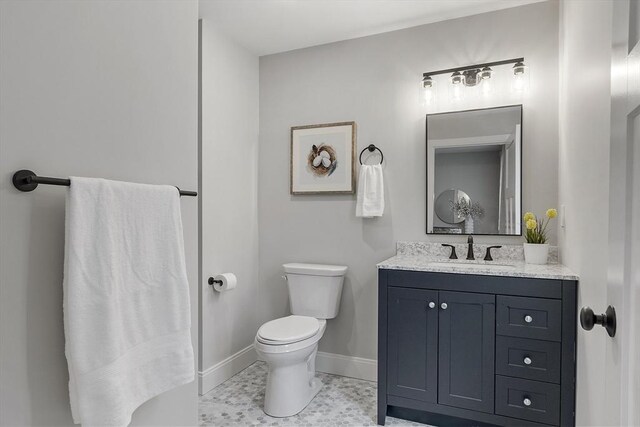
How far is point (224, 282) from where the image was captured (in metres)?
2.54

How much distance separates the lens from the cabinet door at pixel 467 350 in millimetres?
1930

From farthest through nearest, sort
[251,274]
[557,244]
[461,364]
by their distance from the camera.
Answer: [251,274]
[557,244]
[461,364]

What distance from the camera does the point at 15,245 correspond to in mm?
776

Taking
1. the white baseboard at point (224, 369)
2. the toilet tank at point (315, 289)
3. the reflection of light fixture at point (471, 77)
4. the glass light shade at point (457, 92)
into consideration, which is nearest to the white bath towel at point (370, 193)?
the toilet tank at point (315, 289)

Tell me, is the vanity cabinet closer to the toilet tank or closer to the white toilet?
the white toilet

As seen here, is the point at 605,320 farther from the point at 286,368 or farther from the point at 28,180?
the point at 286,368

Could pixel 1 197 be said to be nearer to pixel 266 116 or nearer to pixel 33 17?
pixel 33 17

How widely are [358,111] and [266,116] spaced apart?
0.79 metres

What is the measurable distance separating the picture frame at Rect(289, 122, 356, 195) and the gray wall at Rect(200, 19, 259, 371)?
376mm

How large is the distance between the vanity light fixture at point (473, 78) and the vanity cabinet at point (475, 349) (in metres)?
1.25

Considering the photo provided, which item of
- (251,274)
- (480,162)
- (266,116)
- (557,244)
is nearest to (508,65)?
(480,162)

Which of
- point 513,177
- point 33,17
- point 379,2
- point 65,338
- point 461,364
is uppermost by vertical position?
point 379,2

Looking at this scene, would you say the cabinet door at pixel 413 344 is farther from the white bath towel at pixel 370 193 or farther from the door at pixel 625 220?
the door at pixel 625 220

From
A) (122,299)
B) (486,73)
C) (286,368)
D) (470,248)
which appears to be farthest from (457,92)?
(122,299)
